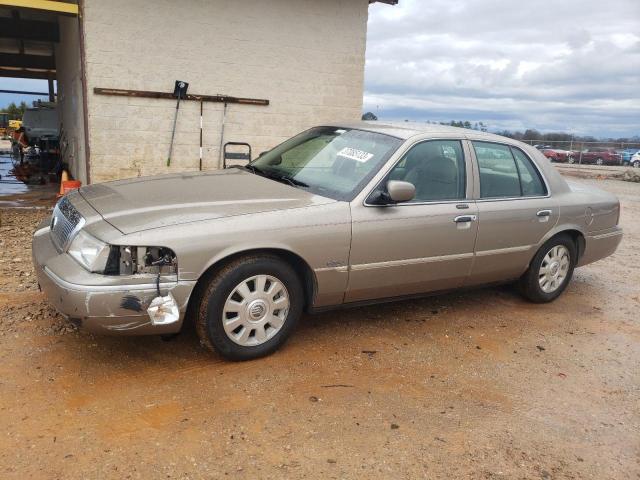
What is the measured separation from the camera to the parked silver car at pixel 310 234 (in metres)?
3.25

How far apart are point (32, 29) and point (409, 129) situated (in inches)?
522

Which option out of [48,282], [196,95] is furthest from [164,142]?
[48,282]

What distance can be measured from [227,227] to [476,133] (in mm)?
2590

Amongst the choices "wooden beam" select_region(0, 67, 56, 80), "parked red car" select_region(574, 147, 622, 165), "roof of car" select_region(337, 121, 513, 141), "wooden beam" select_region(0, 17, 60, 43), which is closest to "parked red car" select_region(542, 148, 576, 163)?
"parked red car" select_region(574, 147, 622, 165)

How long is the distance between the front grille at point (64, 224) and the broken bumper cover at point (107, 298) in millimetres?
182

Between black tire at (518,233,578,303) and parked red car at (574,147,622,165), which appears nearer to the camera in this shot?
black tire at (518,233,578,303)

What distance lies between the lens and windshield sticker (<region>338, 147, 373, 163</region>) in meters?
4.28

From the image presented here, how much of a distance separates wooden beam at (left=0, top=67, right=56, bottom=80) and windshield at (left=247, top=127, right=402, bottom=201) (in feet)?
71.8

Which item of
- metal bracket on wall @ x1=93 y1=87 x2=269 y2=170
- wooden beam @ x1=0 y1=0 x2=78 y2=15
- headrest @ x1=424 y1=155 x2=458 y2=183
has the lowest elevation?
headrest @ x1=424 y1=155 x2=458 y2=183

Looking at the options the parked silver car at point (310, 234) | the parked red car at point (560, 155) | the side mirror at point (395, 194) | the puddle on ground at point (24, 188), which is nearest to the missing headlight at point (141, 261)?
the parked silver car at point (310, 234)

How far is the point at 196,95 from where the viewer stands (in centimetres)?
961

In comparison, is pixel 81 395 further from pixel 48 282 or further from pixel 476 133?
pixel 476 133

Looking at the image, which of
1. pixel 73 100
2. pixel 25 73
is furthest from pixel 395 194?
pixel 25 73

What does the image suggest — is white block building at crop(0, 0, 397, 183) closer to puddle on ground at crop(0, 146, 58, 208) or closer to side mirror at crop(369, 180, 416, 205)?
puddle on ground at crop(0, 146, 58, 208)
